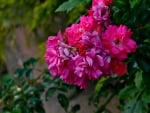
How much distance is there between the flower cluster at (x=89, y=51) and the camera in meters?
0.98

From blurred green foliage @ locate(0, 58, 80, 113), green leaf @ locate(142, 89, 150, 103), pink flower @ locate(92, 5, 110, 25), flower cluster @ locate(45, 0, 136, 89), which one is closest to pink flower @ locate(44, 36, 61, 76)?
flower cluster @ locate(45, 0, 136, 89)

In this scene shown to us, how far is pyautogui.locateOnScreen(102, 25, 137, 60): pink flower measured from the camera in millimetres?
986

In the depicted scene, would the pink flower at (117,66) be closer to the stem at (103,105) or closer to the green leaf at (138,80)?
the green leaf at (138,80)

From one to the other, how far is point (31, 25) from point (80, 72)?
1.49 meters

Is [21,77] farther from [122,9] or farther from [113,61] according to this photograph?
[113,61]

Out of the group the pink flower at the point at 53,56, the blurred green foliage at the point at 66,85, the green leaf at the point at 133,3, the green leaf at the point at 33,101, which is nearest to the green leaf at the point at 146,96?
the blurred green foliage at the point at 66,85

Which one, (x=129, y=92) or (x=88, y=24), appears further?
(x=129, y=92)

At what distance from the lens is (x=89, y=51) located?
98 cm

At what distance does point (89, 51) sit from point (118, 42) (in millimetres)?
68

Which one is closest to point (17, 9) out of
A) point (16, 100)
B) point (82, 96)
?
point (82, 96)

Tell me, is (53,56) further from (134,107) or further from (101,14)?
(134,107)

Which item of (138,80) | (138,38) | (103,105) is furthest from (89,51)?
(103,105)

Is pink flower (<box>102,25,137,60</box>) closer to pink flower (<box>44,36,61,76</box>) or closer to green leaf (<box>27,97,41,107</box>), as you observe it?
pink flower (<box>44,36,61,76</box>)

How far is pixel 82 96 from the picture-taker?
7.00 ft
